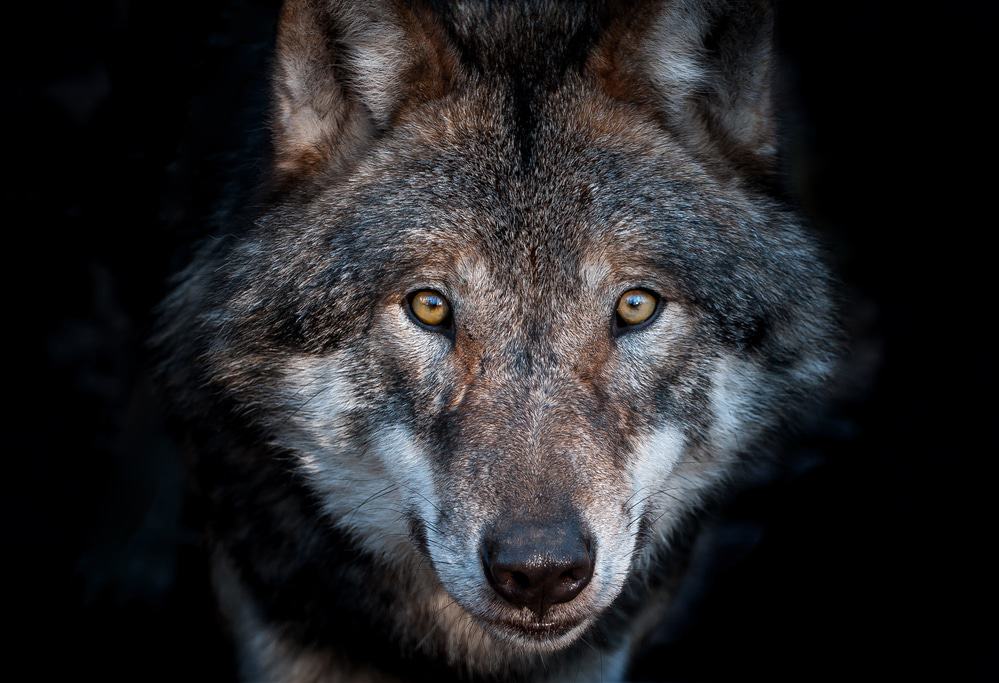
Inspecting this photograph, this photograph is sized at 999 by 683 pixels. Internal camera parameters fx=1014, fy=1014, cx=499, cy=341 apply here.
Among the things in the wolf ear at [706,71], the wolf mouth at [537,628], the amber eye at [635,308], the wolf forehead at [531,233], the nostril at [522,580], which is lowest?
the wolf mouth at [537,628]

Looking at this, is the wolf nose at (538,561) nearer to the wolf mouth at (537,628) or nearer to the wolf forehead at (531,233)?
the wolf mouth at (537,628)

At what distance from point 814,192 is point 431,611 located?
10.3ft

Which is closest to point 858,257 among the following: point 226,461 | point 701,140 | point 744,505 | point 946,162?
point 946,162

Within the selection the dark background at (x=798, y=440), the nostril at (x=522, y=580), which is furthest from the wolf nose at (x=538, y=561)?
the dark background at (x=798, y=440)

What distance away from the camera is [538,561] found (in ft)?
7.36

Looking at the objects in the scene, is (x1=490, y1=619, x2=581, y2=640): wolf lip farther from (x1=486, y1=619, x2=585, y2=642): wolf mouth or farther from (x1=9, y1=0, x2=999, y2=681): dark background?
(x1=9, y1=0, x2=999, y2=681): dark background

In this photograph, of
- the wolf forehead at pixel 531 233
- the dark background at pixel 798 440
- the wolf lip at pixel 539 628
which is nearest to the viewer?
the wolf lip at pixel 539 628

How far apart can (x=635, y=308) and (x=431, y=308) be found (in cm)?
54

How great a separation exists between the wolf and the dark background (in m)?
1.20

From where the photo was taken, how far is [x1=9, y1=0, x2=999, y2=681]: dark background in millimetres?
4246

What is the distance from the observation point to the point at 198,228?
11.6 feet

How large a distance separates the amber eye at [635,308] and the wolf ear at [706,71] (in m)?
0.56

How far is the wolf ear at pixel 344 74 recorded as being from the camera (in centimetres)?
272

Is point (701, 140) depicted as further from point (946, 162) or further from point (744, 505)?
point (744, 505)
